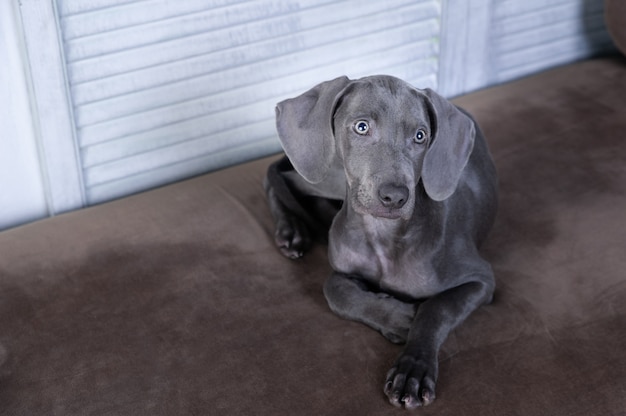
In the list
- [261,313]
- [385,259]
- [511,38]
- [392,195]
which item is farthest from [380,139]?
[511,38]

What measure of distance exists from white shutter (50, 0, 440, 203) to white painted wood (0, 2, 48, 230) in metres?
0.15

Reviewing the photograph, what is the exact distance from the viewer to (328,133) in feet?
7.89

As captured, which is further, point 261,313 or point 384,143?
point 261,313

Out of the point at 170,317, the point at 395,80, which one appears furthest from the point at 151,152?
the point at 395,80

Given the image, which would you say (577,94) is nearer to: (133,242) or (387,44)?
(387,44)

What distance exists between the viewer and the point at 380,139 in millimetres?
2285

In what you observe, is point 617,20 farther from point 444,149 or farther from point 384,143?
point 384,143

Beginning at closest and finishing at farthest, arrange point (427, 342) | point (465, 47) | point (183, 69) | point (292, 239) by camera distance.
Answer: point (427, 342)
point (292, 239)
point (183, 69)
point (465, 47)

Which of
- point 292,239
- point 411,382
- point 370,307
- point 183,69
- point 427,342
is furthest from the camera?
point 183,69

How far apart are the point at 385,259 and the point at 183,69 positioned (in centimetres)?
108

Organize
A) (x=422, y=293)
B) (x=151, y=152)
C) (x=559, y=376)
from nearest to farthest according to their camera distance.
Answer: (x=559, y=376) → (x=422, y=293) → (x=151, y=152)

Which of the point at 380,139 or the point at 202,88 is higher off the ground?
the point at 380,139

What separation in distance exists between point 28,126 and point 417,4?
5.06 feet

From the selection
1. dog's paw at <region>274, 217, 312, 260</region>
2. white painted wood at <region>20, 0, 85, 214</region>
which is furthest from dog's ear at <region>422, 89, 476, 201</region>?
white painted wood at <region>20, 0, 85, 214</region>
